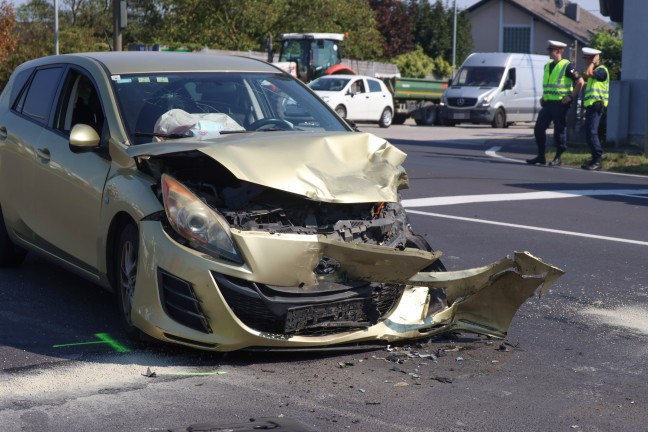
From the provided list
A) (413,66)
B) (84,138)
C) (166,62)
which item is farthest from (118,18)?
(413,66)

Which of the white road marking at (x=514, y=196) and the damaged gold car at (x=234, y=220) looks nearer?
the damaged gold car at (x=234, y=220)

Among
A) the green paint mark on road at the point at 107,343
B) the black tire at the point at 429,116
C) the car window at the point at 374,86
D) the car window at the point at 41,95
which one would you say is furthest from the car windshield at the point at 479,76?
the green paint mark on road at the point at 107,343

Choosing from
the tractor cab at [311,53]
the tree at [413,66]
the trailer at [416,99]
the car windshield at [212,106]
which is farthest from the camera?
the tree at [413,66]

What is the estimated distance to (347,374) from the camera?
535 cm

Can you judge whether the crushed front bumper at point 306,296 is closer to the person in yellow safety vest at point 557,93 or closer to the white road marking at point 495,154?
the person in yellow safety vest at point 557,93

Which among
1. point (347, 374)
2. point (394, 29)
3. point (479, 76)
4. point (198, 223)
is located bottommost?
point (347, 374)

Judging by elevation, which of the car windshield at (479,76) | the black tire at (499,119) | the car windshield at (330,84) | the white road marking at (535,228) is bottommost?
the white road marking at (535,228)

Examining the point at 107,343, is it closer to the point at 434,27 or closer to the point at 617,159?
the point at 617,159

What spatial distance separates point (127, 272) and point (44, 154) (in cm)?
145

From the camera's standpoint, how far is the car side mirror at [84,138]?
244 inches

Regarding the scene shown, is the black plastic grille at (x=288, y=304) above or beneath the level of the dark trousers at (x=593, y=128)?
beneath

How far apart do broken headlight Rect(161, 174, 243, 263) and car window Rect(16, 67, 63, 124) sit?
212 cm

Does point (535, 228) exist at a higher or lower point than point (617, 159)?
lower

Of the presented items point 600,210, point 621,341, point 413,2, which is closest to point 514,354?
point 621,341
